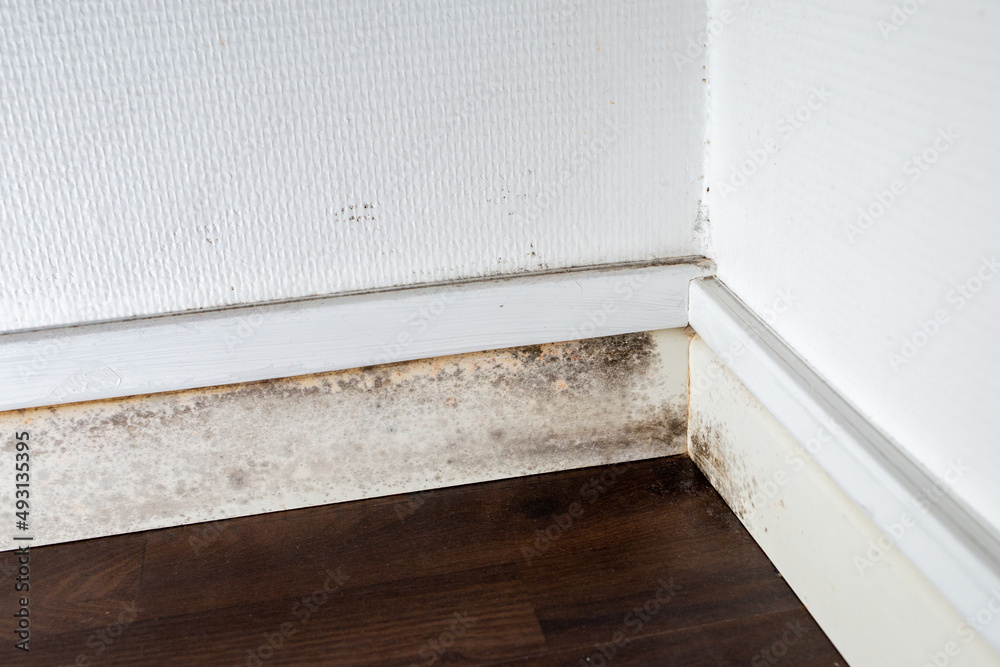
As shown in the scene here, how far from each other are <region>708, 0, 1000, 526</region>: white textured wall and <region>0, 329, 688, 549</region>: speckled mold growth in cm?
33

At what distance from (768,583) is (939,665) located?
0.34m

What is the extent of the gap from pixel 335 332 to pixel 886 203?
81cm

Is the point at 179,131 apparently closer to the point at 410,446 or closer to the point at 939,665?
the point at 410,446

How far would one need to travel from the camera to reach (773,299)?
1.07 meters

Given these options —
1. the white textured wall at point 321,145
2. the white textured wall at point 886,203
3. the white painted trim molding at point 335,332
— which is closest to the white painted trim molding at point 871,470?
the white textured wall at point 886,203

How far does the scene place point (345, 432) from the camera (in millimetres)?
1287

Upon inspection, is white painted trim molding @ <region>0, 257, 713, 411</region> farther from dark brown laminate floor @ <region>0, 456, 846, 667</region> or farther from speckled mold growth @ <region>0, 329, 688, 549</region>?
dark brown laminate floor @ <region>0, 456, 846, 667</region>

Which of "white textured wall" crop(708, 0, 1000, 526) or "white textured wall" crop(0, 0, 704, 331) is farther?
"white textured wall" crop(0, 0, 704, 331)

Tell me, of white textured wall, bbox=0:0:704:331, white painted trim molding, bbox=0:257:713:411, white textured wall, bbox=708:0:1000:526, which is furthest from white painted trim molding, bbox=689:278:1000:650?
white textured wall, bbox=0:0:704:331

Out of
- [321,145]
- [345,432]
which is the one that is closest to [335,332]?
[345,432]

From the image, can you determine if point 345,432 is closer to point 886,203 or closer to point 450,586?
point 450,586

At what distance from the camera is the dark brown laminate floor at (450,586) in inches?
39.2

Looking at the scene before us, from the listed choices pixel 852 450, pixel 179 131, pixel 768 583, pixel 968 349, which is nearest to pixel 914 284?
pixel 968 349

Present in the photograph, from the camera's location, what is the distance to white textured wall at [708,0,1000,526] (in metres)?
0.65
